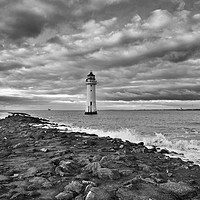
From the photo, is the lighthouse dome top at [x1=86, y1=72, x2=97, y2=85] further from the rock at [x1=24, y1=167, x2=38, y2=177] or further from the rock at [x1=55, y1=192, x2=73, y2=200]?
the rock at [x1=55, y1=192, x2=73, y2=200]

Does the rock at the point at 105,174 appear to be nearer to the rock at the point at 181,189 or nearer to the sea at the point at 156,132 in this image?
the rock at the point at 181,189

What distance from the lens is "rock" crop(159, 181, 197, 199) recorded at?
4.73m

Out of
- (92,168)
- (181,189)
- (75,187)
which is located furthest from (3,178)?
(181,189)

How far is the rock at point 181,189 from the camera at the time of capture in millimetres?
4730

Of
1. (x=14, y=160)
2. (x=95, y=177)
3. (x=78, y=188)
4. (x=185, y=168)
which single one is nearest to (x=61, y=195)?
(x=78, y=188)

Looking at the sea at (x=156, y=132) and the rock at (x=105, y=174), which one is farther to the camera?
the sea at (x=156, y=132)

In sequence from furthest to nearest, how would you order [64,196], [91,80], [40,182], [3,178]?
[91,80], [3,178], [40,182], [64,196]

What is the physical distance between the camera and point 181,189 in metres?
4.88

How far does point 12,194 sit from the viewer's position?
4.58 metres

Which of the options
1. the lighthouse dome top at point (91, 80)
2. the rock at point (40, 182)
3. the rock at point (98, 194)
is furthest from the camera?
the lighthouse dome top at point (91, 80)

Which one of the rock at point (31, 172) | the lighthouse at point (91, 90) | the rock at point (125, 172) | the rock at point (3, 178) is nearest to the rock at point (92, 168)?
the rock at point (125, 172)

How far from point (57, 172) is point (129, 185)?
2093mm

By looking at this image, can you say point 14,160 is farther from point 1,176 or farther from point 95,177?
point 95,177

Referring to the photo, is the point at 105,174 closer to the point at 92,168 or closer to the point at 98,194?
the point at 92,168
